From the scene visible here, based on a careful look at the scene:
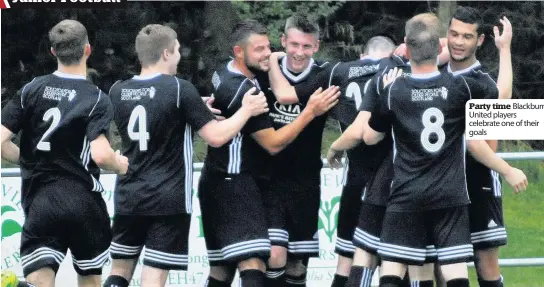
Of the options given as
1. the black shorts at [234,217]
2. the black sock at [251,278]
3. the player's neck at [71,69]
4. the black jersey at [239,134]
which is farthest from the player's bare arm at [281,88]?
the player's neck at [71,69]

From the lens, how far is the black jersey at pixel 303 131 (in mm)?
9227

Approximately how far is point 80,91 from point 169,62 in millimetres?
640

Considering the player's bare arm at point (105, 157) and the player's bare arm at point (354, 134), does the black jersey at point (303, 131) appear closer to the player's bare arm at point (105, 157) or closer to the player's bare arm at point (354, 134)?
the player's bare arm at point (354, 134)

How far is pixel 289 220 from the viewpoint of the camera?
30.6 ft

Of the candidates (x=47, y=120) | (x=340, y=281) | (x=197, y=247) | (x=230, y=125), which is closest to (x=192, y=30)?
(x=197, y=247)

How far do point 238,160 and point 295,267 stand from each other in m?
1.11

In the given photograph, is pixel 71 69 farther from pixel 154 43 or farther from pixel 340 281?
pixel 340 281

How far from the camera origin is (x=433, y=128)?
8164 mm

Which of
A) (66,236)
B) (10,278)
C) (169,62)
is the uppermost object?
(169,62)

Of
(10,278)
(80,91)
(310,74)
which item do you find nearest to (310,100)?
(310,74)

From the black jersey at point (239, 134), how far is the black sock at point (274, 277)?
2.42 ft

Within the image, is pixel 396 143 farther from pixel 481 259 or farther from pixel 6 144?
pixel 6 144

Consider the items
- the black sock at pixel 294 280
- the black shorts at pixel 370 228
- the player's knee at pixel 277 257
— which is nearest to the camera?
the black shorts at pixel 370 228

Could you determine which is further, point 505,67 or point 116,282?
point 505,67
